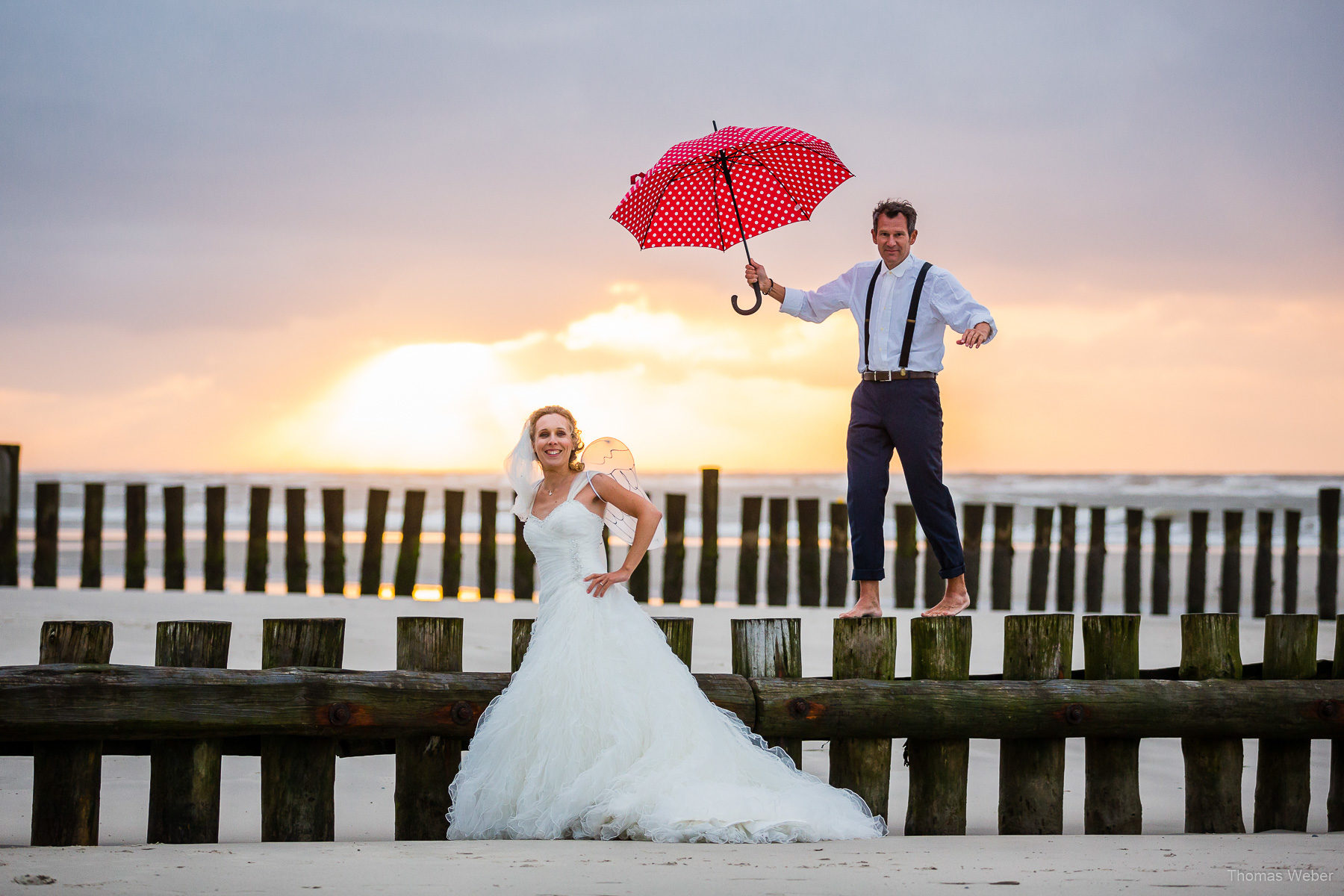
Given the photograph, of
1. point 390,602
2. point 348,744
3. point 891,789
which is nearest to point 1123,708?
point 891,789

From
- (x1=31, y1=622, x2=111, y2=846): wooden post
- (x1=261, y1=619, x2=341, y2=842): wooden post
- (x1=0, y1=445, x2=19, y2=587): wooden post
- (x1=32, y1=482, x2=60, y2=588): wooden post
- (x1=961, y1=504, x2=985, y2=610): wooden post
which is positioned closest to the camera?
(x1=31, y1=622, x2=111, y2=846): wooden post

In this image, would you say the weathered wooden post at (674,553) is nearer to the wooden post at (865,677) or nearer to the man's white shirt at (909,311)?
the man's white shirt at (909,311)

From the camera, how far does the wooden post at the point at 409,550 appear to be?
11.2 metres

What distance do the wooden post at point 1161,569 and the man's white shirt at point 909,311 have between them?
294 inches

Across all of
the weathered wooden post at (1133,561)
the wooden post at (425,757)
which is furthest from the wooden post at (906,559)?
the wooden post at (425,757)

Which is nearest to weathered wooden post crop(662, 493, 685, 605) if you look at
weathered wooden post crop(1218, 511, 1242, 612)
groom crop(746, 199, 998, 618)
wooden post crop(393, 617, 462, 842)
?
groom crop(746, 199, 998, 618)

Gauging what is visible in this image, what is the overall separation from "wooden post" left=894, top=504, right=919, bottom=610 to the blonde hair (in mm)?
6914

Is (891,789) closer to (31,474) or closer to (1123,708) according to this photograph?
(1123,708)

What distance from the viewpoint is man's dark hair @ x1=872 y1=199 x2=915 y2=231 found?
5.76 m

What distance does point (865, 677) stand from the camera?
16.0 feet

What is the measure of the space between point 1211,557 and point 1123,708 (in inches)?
814

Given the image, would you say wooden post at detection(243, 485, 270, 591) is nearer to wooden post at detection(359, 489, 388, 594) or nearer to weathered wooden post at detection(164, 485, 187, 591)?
weathered wooden post at detection(164, 485, 187, 591)

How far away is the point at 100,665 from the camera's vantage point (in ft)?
14.2

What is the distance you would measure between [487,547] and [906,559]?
411 cm
